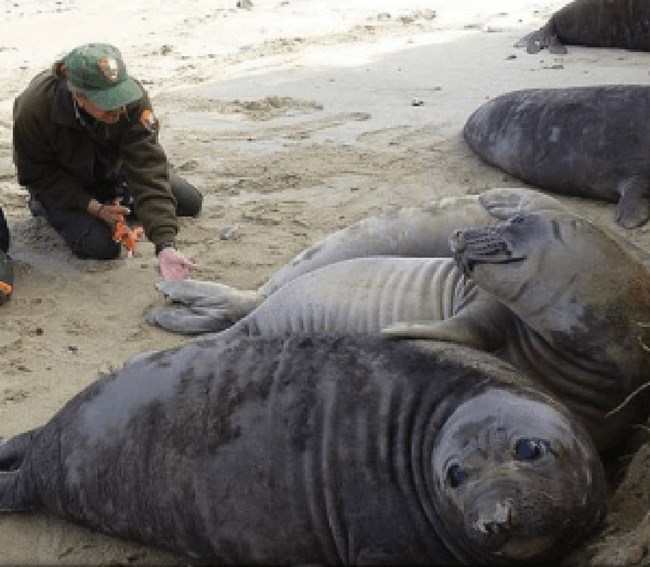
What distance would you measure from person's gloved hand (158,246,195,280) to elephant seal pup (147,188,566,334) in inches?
3.9

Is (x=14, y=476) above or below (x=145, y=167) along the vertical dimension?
below

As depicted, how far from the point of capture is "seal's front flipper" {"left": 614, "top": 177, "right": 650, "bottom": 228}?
17.0 ft

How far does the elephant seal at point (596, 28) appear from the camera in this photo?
852 centimetres

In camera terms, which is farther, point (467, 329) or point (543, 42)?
point (543, 42)

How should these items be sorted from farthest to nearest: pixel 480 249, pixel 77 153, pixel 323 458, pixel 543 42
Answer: pixel 543 42 → pixel 77 153 → pixel 480 249 → pixel 323 458

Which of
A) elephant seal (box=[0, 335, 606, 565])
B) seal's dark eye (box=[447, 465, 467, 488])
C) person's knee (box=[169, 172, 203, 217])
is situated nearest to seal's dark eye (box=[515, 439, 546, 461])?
elephant seal (box=[0, 335, 606, 565])

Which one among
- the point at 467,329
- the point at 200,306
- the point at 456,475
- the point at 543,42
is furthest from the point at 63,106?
the point at 543,42

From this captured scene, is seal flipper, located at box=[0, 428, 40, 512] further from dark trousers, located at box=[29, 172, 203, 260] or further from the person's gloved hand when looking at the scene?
dark trousers, located at box=[29, 172, 203, 260]

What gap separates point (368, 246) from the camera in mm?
4090

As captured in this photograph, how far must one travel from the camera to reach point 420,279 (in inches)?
141

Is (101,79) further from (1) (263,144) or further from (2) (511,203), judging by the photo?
(1) (263,144)

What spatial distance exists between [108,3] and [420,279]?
9974mm

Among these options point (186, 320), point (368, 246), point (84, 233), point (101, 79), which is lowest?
point (186, 320)

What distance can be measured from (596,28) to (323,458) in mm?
6981
